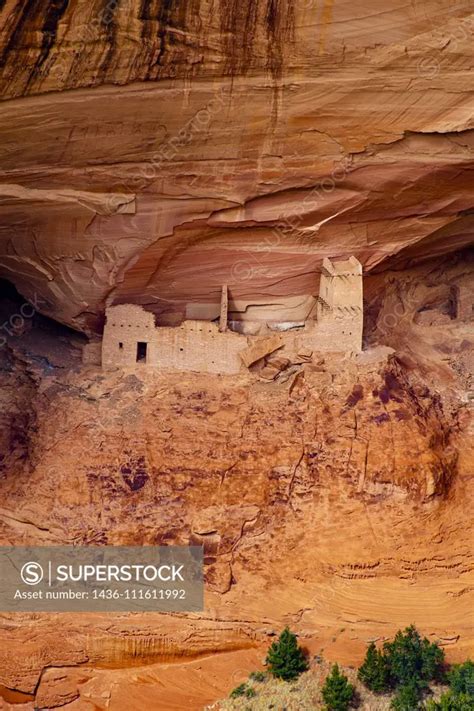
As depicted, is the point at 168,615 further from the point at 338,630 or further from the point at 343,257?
the point at 343,257

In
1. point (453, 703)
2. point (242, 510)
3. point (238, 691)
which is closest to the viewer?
point (453, 703)

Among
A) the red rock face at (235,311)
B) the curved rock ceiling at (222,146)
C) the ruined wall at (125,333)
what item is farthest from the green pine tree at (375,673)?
the curved rock ceiling at (222,146)

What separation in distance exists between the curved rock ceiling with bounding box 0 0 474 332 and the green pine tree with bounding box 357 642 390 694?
16.6 feet

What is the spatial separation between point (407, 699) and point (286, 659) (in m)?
1.53

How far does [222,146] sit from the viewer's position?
13.2 metres

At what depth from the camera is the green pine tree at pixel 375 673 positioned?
12.6m

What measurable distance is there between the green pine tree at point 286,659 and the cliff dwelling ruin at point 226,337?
3712 millimetres

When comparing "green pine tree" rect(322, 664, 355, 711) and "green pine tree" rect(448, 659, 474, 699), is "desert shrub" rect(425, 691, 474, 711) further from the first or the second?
"green pine tree" rect(322, 664, 355, 711)

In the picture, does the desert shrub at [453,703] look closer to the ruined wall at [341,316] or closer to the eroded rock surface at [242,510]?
the eroded rock surface at [242,510]

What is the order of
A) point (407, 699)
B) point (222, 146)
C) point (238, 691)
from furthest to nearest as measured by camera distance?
point (222, 146), point (238, 691), point (407, 699)

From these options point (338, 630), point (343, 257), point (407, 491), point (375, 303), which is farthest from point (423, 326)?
point (338, 630)

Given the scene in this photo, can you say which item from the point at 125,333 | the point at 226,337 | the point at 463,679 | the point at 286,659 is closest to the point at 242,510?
the point at 286,659

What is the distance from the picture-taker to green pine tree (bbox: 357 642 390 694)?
12.6 meters

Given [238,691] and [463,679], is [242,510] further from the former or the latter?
[463,679]
